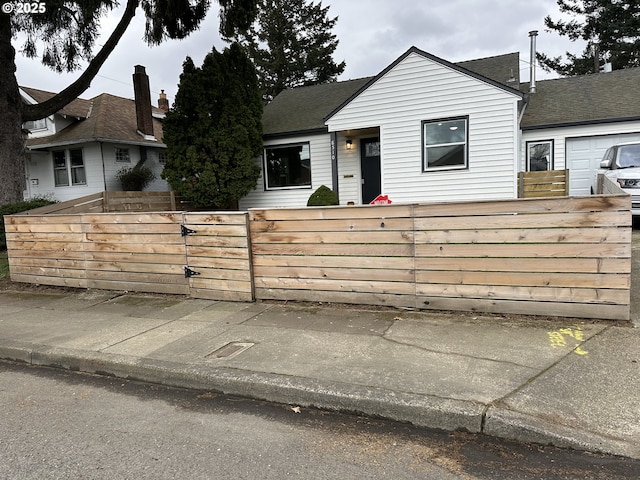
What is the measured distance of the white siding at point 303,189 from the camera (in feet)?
45.0

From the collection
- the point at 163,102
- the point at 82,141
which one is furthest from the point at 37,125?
the point at 163,102

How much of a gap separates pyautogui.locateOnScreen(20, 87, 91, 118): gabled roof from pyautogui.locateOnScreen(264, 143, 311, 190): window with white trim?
1014 centimetres

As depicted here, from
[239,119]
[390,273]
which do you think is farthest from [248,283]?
[239,119]

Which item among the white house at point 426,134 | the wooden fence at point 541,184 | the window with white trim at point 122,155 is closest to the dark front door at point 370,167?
the white house at point 426,134

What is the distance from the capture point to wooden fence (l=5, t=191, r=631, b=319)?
4598mm

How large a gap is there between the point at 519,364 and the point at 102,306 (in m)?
5.53

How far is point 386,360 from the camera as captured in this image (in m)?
3.93

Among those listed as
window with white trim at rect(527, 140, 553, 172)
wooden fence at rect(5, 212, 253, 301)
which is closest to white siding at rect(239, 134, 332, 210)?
window with white trim at rect(527, 140, 553, 172)

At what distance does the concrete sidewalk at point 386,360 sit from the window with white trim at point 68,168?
1425cm

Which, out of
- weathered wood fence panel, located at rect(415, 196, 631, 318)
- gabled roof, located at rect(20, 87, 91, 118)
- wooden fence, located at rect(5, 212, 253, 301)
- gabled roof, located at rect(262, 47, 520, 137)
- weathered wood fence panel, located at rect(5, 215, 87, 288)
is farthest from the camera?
gabled roof, located at rect(20, 87, 91, 118)

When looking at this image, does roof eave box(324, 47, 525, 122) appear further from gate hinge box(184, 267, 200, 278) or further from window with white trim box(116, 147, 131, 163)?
window with white trim box(116, 147, 131, 163)

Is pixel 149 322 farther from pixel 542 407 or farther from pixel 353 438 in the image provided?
pixel 542 407

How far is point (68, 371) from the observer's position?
14.6ft

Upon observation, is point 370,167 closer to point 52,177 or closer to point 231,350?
point 231,350
